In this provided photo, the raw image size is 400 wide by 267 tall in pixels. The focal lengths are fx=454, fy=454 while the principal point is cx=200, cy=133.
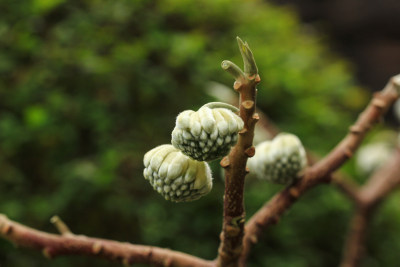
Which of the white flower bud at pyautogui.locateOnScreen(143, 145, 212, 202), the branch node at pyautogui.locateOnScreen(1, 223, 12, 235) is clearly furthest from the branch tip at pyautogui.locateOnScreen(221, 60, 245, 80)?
the branch node at pyautogui.locateOnScreen(1, 223, 12, 235)

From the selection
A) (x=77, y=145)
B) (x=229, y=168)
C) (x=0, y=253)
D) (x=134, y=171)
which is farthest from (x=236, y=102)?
(x=229, y=168)

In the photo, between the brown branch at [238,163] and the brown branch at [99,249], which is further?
the brown branch at [99,249]

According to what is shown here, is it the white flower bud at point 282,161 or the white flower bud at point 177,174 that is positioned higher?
the white flower bud at point 177,174

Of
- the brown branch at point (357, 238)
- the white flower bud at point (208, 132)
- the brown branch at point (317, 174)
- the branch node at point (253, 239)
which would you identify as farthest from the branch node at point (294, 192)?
the brown branch at point (357, 238)

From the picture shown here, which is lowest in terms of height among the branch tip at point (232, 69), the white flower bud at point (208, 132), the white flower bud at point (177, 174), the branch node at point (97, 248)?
the branch node at point (97, 248)

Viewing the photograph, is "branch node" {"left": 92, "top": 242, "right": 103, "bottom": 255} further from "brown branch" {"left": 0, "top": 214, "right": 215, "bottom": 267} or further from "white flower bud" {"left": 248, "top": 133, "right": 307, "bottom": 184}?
"white flower bud" {"left": 248, "top": 133, "right": 307, "bottom": 184}

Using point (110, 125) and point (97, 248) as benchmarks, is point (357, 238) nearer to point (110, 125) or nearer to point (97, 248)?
point (110, 125)

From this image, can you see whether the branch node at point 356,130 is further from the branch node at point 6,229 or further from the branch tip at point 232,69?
the branch node at point 6,229
